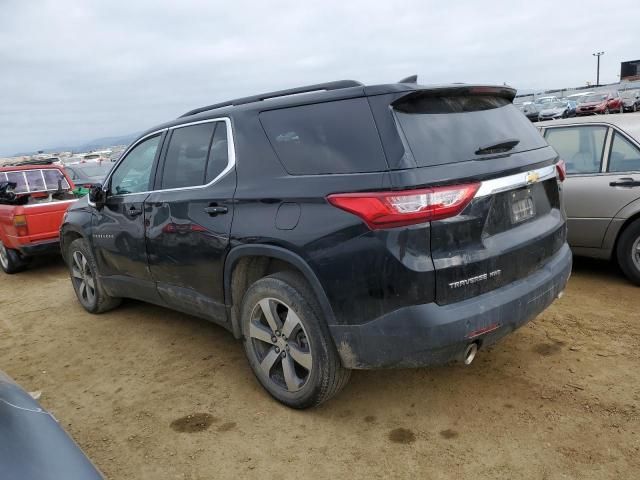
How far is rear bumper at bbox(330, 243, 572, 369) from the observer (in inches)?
99.4

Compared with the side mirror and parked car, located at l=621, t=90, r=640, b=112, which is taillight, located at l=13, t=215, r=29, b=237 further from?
parked car, located at l=621, t=90, r=640, b=112

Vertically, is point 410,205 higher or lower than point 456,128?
lower

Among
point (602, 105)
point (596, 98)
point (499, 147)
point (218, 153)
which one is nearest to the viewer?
point (499, 147)

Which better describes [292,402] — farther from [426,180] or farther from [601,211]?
[601,211]

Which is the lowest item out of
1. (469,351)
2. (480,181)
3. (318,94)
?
(469,351)

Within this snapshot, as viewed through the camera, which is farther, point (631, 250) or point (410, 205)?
point (631, 250)

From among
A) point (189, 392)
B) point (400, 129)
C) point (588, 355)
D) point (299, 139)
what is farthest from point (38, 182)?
point (588, 355)

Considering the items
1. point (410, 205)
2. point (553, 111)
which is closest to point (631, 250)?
point (410, 205)

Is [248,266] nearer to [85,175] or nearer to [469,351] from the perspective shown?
[469,351]

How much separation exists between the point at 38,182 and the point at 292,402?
24.6ft

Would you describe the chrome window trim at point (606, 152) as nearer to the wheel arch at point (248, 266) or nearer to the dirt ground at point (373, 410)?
the dirt ground at point (373, 410)

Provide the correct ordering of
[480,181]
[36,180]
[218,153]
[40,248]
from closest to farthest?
[480,181] → [218,153] → [40,248] → [36,180]

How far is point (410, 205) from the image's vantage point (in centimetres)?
246

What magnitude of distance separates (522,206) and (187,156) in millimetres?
2392
